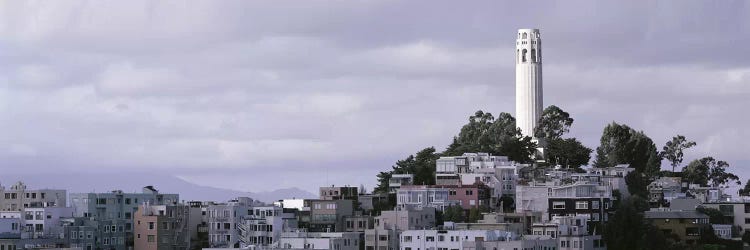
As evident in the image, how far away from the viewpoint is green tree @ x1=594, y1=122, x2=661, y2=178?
309 feet

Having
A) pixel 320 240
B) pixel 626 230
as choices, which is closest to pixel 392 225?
pixel 320 240

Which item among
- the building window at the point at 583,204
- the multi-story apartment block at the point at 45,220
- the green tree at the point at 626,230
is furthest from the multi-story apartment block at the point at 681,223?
the multi-story apartment block at the point at 45,220

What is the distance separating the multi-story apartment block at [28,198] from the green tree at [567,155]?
2791 centimetres

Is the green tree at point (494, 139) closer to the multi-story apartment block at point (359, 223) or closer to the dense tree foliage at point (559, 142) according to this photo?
the dense tree foliage at point (559, 142)

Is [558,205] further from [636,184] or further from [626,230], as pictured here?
[636,184]

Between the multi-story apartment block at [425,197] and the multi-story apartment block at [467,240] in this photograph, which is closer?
the multi-story apartment block at [467,240]

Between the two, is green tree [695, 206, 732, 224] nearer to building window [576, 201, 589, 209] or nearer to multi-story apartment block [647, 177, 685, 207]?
multi-story apartment block [647, 177, 685, 207]

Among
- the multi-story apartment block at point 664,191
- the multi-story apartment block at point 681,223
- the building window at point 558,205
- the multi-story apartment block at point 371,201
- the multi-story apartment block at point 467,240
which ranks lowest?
the multi-story apartment block at point 467,240

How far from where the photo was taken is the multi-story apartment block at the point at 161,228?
77.1 meters

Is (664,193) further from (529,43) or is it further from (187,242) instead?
(187,242)

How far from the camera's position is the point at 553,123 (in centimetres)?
9862

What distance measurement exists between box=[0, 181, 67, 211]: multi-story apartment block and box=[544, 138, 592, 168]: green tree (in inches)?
1099

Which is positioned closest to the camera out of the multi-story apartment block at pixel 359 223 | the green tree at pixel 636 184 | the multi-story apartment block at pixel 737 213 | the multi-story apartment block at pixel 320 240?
the multi-story apartment block at pixel 320 240

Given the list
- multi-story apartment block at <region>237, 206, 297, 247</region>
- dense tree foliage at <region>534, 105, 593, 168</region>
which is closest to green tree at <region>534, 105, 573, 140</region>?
dense tree foliage at <region>534, 105, 593, 168</region>
